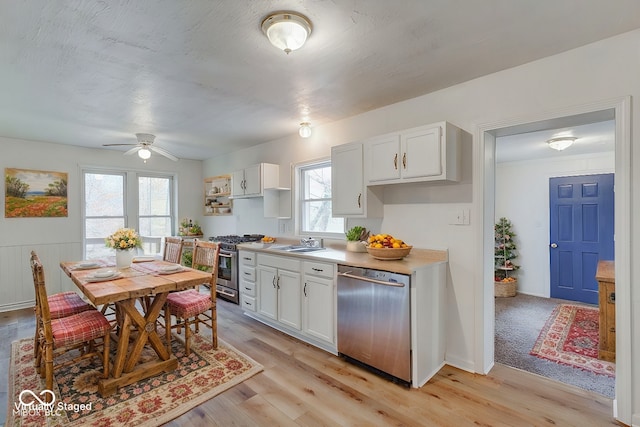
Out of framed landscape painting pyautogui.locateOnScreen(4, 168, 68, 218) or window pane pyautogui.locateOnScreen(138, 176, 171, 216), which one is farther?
window pane pyautogui.locateOnScreen(138, 176, 171, 216)

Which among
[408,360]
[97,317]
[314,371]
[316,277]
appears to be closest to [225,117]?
[316,277]

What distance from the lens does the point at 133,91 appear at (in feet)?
9.12

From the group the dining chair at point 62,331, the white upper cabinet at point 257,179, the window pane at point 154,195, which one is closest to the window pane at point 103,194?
the window pane at point 154,195

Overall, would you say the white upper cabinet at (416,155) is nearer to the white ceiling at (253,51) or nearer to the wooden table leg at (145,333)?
the white ceiling at (253,51)

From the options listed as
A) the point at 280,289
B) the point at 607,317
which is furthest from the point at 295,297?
the point at 607,317

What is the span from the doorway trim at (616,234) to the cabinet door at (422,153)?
357mm

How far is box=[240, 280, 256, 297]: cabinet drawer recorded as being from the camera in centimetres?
373

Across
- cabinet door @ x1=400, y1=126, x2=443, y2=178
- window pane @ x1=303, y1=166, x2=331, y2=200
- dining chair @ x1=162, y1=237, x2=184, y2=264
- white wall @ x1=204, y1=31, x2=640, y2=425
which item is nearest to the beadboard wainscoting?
dining chair @ x1=162, y1=237, x2=184, y2=264

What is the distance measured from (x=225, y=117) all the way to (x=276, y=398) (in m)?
2.86

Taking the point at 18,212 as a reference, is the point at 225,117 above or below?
above

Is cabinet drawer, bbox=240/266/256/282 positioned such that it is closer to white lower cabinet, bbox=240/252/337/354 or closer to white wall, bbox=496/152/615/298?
white lower cabinet, bbox=240/252/337/354

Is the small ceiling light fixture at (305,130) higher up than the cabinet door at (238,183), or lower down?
higher up

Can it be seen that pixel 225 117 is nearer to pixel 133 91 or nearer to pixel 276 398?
pixel 133 91

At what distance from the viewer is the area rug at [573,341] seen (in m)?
2.73
